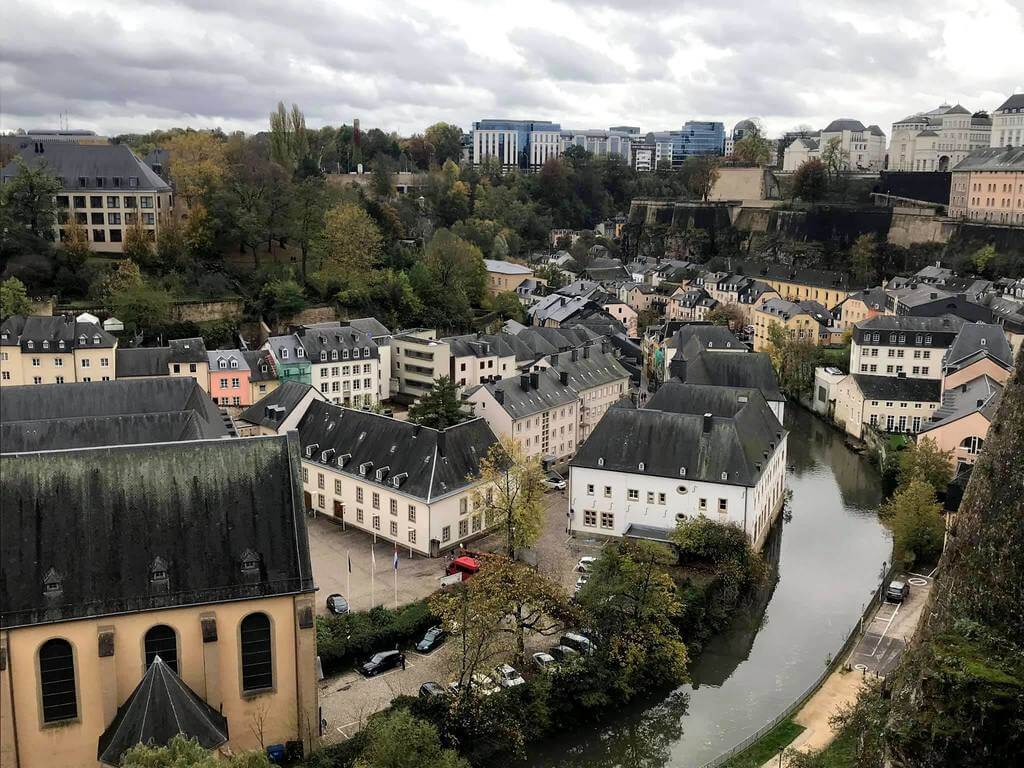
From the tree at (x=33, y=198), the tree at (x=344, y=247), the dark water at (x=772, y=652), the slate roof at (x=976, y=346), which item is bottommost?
the dark water at (x=772, y=652)

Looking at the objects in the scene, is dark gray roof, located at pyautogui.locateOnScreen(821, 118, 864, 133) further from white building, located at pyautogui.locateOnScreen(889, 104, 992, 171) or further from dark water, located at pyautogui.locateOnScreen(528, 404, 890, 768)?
dark water, located at pyautogui.locateOnScreen(528, 404, 890, 768)

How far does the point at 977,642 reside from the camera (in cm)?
1266

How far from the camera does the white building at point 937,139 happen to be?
314 ft

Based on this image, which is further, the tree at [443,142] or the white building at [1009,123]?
the tree at [443,142]

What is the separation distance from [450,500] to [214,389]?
18825 millimetres

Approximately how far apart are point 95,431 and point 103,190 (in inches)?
1353

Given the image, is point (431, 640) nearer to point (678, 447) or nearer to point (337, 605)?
point (337, 605)

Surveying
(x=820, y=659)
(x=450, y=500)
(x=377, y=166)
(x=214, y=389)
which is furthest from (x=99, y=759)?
(x=377, y=166)

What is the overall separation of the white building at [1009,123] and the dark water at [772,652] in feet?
200

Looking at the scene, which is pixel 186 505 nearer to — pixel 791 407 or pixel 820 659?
pixel 820 659

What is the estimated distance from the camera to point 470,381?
48688 millimetres

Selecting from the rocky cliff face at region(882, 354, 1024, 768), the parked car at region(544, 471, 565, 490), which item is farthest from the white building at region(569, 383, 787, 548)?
the rocky cliff face at region(882, 354, 1024, 768)

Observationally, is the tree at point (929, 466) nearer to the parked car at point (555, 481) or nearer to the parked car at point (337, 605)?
the parked car at point (555, 481)

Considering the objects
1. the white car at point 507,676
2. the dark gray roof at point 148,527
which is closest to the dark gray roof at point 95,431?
the dark gray roof at point 148,527
